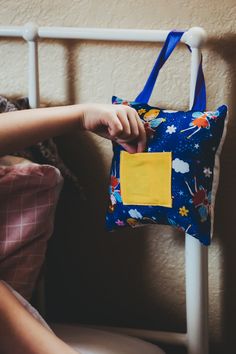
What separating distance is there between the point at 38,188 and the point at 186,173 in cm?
29

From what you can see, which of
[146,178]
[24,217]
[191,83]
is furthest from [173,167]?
[24,217]

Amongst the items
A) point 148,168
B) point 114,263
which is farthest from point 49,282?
point 148,168

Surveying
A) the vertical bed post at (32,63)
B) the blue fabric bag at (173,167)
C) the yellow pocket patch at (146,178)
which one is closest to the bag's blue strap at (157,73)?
the blue fabric bag at (173,167)

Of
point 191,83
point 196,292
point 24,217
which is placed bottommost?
point 196,292

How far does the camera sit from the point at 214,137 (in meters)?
1.04

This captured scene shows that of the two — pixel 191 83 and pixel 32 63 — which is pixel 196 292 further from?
pixel 32 63

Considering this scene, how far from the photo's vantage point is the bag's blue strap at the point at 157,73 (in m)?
1.10

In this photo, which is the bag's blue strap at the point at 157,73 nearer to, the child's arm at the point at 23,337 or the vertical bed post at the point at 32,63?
the vertical bed post at the point at 32,63

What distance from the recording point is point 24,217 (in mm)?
1149

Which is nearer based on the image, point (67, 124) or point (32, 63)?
point (67, 124)

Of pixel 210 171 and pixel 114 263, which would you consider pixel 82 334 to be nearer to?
pixel 114 263

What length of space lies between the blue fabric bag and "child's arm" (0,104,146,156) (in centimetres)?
4

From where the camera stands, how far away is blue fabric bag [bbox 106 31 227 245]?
1038 mm

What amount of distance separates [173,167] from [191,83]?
18 cm
